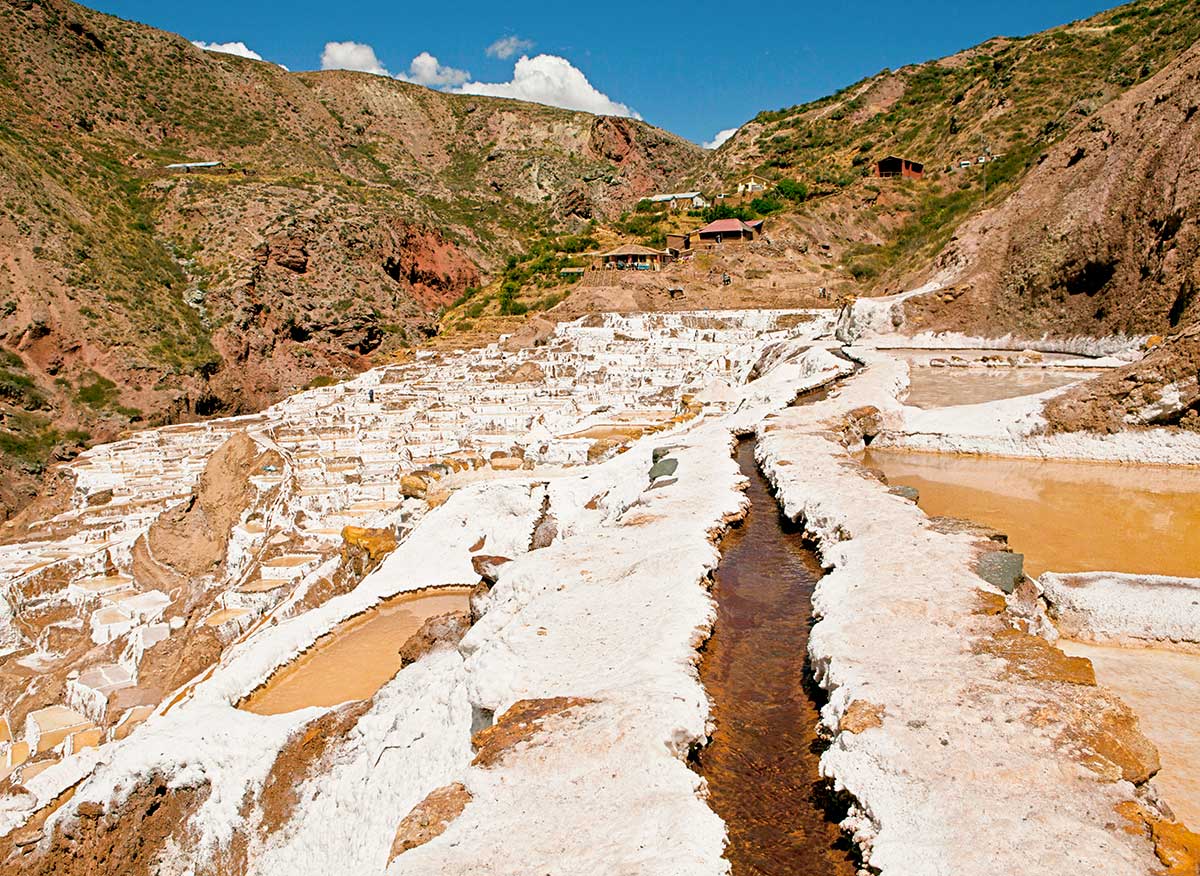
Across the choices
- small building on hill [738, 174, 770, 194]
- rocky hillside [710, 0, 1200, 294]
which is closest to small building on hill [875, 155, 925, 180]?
rocky hillside [710, 0, 1200, 294]

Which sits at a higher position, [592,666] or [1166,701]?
[592,666]

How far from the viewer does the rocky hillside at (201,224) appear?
1356 inches

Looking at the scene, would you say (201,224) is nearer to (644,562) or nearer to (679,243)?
(679,243)

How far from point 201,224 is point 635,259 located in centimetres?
2854

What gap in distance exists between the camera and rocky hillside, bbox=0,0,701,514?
34438mm

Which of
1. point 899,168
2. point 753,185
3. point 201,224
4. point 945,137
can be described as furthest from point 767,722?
point 945,137

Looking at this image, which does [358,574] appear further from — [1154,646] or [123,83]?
[123,83]

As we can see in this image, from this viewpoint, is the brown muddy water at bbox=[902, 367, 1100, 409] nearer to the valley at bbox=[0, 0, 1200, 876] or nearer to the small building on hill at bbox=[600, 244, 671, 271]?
the valley at bbox=[0, 0, 1200, 876]

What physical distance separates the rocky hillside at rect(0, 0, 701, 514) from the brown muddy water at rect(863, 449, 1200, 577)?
27.5 m

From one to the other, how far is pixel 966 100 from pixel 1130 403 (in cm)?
5360

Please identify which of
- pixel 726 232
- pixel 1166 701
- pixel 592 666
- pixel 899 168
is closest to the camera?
pixel 1166 701

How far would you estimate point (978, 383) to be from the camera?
57.6 ft

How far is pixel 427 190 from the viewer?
8119 centimetres

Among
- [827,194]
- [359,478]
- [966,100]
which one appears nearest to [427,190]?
[827,194]
